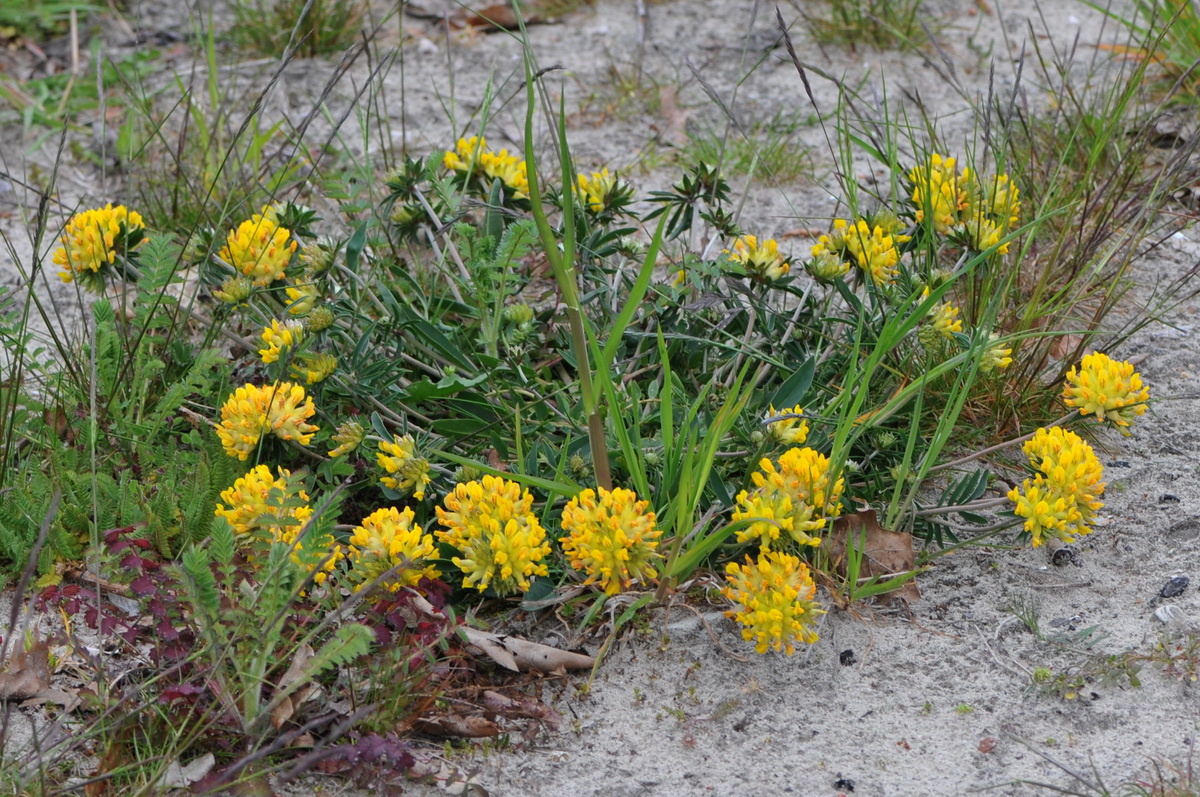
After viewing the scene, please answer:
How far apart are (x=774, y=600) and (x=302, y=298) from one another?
1.08 m

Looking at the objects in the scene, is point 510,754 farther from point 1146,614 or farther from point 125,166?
point 125,166

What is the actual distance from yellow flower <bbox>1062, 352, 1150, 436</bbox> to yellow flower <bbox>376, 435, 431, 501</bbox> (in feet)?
3.80

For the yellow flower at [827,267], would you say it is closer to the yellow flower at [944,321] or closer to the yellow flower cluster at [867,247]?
the yellow flower cluster at [867,247]

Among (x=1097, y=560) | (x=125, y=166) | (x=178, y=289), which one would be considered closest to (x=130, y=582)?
(x=178, y=289)

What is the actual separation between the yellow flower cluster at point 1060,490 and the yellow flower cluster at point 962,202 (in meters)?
0.52

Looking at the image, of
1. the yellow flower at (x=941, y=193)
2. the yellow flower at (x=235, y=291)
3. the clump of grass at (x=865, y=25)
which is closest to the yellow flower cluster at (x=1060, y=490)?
the yellow flower at (x=941, y=193)

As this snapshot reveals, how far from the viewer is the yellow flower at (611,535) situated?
5.72 ft

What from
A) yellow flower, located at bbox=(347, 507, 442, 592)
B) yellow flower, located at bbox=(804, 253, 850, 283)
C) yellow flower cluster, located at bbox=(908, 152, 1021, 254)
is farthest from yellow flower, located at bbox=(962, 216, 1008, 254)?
yellow flower, located at bbox=(347, 507, 442, 592)

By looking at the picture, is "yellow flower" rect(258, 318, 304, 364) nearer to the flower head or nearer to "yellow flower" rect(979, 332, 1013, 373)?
the flower head

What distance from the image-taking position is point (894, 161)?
2.37 m

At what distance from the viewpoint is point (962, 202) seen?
2361 mm

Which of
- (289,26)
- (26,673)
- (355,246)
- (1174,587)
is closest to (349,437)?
(355,246)

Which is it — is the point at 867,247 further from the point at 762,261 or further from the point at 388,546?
the point at 388,546

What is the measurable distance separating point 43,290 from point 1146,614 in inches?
110
